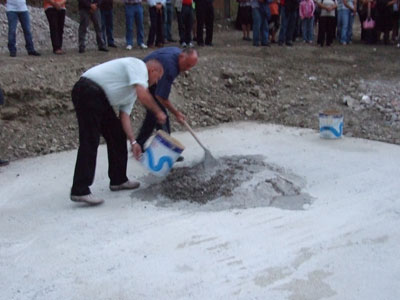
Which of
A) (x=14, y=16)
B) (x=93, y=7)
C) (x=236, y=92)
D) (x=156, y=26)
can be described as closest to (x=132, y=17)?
(x=156, y=26)

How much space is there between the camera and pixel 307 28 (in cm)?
1198

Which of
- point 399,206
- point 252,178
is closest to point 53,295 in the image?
point 252,178

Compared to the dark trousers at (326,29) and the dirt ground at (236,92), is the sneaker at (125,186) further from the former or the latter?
the dark trousers at (326,29)

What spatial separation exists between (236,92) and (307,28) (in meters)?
4.76

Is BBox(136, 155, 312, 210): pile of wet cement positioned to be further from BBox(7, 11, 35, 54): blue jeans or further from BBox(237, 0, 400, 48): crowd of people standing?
BBox(237, 0, 400, 48): crowd of people standing

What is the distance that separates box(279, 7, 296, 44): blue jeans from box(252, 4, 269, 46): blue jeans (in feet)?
1.49

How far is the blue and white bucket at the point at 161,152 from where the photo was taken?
4.44 metres

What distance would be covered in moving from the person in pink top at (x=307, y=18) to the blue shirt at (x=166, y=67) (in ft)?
24.5

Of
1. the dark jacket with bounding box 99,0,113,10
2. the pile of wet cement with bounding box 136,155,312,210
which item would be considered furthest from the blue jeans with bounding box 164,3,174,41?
the pile of wet cement with bounding box 136,155,312,210

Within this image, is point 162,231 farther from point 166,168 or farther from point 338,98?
point 338,98

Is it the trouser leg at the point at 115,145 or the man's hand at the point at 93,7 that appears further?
the man's hand at the point at 93,7

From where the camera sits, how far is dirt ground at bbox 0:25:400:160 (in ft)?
21.7

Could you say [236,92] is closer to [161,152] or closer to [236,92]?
[236,92]

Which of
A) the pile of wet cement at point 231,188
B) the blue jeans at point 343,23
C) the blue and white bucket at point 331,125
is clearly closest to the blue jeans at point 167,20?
the blue jeans at point 343,23
